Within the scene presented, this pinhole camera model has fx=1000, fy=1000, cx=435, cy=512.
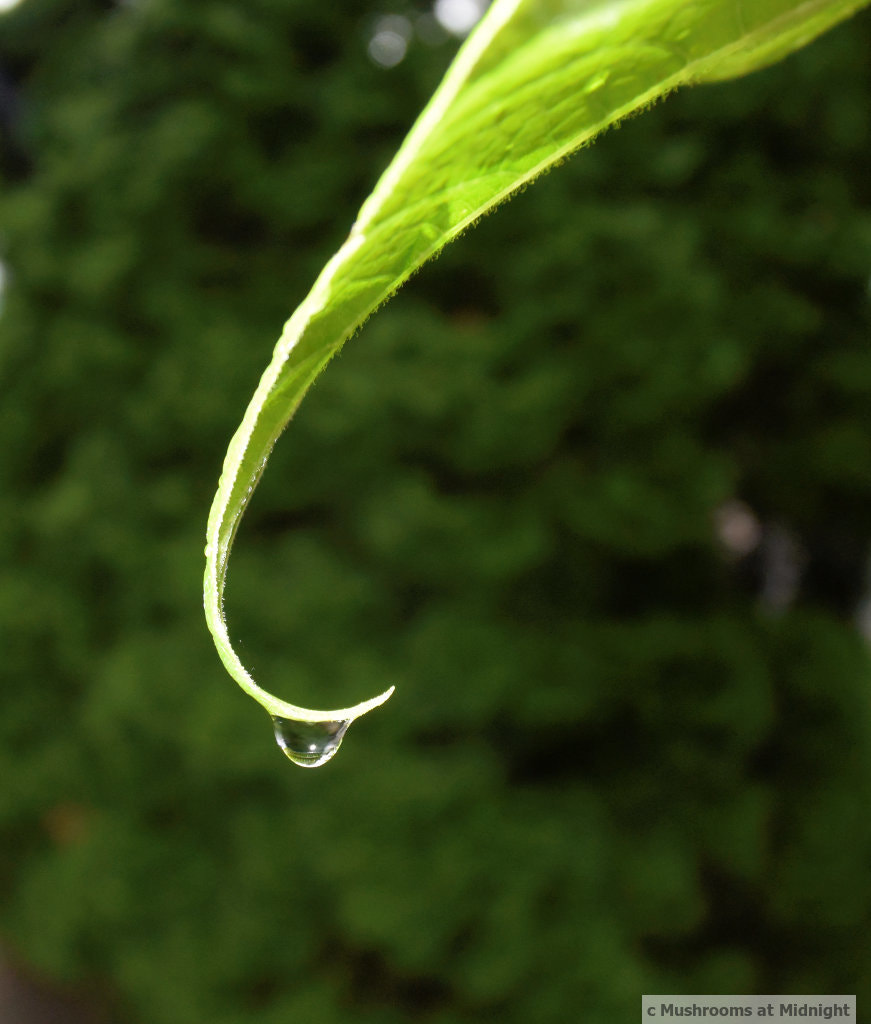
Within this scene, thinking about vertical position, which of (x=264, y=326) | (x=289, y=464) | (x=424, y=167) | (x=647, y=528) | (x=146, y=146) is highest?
(x=424, y=167)

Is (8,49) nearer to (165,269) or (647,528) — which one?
(165,269)

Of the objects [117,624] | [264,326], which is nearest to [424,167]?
[264,326]
